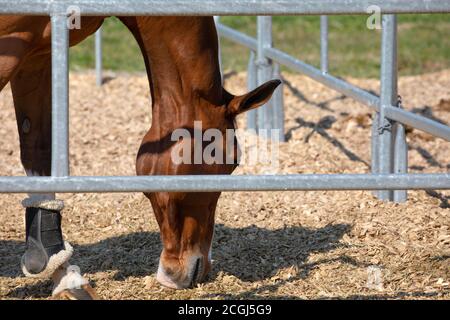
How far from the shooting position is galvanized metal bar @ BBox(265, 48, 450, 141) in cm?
407

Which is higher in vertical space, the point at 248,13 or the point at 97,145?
the point at 248,13

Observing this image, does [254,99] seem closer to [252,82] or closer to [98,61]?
[252,82]

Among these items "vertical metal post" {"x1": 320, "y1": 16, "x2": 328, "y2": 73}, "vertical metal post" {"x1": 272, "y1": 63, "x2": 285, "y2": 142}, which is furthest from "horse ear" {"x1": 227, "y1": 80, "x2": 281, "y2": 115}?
"vertical metal post" {"x1": 272, "y1": 63, "x2": 285, "y2": 142}

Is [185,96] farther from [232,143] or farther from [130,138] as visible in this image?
[130,138]

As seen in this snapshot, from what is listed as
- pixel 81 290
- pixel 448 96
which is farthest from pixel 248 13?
pixel 448 96

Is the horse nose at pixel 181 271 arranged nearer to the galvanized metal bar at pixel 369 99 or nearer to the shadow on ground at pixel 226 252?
the shadow on ground at pixel 226 252

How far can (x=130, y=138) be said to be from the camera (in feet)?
21.0

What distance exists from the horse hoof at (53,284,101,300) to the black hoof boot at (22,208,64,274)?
0.55ft

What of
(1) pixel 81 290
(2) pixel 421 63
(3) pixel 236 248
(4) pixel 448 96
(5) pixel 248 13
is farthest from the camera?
(2) pixel 421 63

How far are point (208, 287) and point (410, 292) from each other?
0.81m

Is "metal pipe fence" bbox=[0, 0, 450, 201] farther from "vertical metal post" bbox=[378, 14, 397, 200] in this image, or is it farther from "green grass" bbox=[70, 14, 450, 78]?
"green grass" bbox=[70, 14, 450, 78]

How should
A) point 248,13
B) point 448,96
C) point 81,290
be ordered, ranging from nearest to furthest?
point 248,13 < point 81,290 < point 448,96

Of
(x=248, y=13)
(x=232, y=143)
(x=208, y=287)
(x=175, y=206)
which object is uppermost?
(x=248, y=13)

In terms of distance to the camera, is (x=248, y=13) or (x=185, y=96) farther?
(x=185, y=96)
